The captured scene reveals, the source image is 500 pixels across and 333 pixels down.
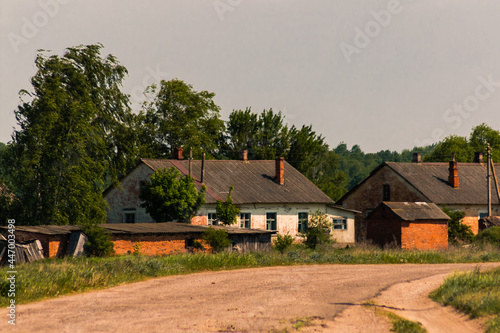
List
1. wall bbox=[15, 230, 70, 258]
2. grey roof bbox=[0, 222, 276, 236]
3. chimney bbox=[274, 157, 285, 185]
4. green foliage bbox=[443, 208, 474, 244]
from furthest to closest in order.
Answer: chimney bbox=[274, 157, 285, 185], green foliage bbox=[443, 208, 474, 244], grey roof bbox=[0, 222, 276, 236], wall bbox=[15, 230, 70, 258]

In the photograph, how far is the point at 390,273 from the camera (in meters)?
24.5

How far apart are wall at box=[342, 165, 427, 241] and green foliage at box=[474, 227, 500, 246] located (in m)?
7.58

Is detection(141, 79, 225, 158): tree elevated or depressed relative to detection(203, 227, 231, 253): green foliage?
elevated

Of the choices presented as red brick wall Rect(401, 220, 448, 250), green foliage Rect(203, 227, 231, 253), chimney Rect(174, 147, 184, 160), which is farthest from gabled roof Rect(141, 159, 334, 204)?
green foliage Rect(203, 227, 231, 253)

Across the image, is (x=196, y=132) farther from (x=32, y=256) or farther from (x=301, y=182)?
(x=32, y=256)

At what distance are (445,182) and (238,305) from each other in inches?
1431

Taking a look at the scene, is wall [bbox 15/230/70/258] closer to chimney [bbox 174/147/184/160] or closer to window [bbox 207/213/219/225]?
window [bbox 207/213/219/225]

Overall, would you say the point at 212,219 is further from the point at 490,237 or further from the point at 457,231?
the point at 490,237

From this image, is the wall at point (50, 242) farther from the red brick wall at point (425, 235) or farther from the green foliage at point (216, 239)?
the red brick wall at point (425, 235)

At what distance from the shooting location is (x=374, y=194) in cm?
4912

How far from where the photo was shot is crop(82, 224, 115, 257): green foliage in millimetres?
27094

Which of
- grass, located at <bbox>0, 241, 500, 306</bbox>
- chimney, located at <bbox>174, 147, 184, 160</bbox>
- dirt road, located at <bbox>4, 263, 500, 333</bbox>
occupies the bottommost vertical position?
dirt road, located at <bbox>4, 263, 500, 333</bbox>

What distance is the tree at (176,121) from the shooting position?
57.6 m

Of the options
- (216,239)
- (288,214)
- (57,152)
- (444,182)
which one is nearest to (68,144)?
(57,152)
